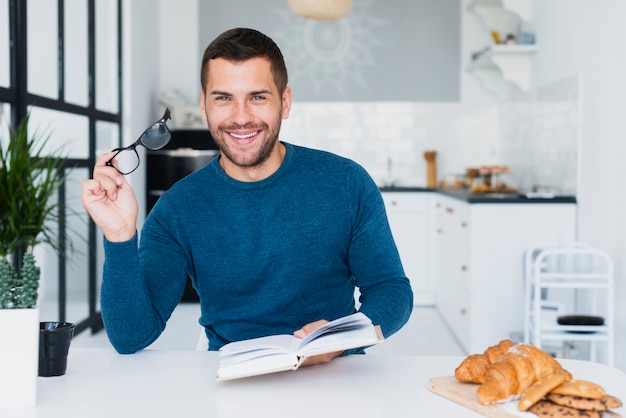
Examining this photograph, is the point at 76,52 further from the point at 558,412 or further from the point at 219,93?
the point at 558,412

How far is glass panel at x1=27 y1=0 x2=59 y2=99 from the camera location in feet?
13.5

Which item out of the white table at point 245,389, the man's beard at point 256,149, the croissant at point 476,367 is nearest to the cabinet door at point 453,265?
the man's beard at point 256,149

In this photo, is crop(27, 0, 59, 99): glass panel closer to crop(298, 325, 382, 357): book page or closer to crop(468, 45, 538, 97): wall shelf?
crop(468, 45, 538, 97): wall shelf

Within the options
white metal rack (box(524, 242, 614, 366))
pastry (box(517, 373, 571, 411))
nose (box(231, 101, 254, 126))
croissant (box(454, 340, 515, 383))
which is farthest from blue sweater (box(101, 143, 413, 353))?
white metal rack (box(524, 242, 614, 366))

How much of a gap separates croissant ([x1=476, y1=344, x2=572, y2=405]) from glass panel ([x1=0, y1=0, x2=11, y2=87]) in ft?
10.3

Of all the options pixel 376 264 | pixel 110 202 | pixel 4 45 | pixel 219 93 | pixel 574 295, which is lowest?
pixel 574 295

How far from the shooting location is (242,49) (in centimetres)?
176

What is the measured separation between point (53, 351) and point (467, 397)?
72 cm

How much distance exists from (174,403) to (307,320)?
23.6 inches

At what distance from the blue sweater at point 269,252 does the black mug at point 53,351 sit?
295mm

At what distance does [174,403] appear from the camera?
1.28 meters

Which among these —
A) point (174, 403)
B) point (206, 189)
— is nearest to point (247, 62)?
point (206, 189)

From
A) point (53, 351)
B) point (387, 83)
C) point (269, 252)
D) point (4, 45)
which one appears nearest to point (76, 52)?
point (4, 45)

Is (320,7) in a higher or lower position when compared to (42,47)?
higher
